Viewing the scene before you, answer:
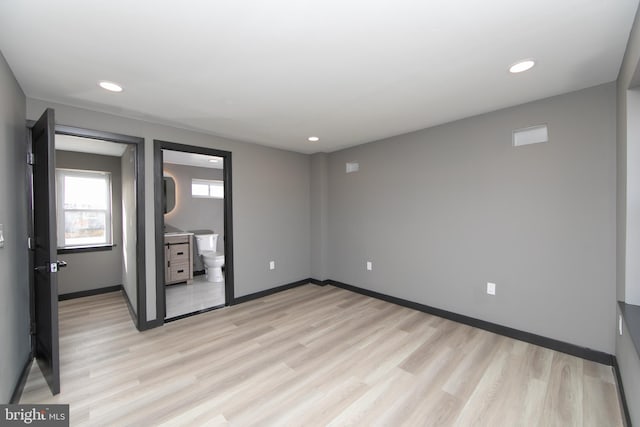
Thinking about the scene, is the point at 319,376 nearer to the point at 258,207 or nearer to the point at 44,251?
the point at 44,251

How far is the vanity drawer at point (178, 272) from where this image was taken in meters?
4.70

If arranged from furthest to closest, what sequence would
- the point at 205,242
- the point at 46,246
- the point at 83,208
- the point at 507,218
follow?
1. the point at 205,242
2. the point at 83,208
3. the point at 507,218
4. the point at 46,246

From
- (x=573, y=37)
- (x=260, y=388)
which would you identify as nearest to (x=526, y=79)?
(x=573, y=37)

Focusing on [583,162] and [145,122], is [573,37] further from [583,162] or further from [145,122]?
[145,122]

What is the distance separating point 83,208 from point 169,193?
4.33ft

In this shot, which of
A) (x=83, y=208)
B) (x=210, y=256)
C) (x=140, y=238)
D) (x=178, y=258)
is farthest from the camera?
(x=210, y=256)

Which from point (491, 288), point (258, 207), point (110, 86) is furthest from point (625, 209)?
point (110, 86)

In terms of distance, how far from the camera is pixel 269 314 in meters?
3.33

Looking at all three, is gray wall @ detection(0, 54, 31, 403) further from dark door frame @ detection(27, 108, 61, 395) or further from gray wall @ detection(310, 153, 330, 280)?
gray wall @ detection(310, 153, 330, 280)

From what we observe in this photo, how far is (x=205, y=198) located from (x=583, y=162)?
5.82 metres

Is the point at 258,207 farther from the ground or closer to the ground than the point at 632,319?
farther from the ground

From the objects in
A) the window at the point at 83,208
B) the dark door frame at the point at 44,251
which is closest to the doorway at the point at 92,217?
the window at the point at 83,208

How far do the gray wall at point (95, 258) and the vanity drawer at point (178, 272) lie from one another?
A: 0.73 metres

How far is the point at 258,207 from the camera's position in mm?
3996
